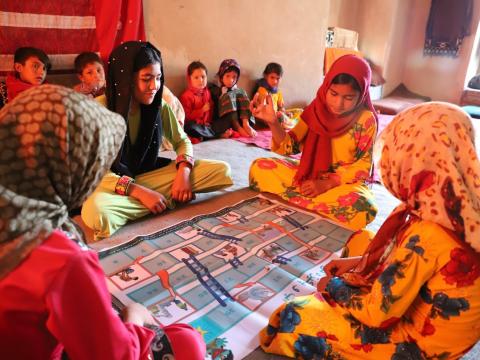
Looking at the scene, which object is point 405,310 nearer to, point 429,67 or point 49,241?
point 49,241

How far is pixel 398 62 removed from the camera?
6234mm

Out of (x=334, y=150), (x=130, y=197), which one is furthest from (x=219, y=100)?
(x=130, y=197)

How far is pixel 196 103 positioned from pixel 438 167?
9.30ft

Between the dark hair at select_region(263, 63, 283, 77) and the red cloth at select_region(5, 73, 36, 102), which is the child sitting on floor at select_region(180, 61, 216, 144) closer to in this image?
the dark hair at select_region(263, 63, 283, 77)

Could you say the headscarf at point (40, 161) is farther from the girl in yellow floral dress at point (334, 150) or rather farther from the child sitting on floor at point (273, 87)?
the child sitting on floor at point (273, 87)

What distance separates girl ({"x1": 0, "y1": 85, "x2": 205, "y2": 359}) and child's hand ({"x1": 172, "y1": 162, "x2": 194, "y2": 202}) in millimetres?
1314

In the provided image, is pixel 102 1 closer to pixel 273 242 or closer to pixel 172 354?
pixel 273 242

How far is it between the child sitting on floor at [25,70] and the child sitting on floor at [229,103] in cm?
153

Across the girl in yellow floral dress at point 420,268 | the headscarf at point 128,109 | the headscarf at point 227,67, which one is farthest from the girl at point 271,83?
the girl in yellow floral dress at point 420,268

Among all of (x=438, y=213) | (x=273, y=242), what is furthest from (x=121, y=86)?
(x=438, y=213)

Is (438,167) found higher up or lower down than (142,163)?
higher up

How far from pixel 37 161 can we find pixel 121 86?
4.33 feet

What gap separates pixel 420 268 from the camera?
0.88 meters

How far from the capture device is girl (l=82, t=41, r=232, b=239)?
184cm
